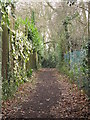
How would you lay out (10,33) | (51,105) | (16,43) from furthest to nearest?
(16,43) < (10,33) < (51,105)

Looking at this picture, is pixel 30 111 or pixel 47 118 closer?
pixel 47 118

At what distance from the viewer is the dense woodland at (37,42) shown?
6723 mm

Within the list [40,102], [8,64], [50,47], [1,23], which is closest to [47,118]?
[40,102]

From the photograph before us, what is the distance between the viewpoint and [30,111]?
214 inches

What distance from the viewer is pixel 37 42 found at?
17984mm

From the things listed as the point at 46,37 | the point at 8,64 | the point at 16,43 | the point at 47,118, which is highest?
the point at 46,37

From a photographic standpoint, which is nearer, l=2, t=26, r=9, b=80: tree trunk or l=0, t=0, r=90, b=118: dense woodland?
l=2, t=26, r=9, b=80: tree trunk

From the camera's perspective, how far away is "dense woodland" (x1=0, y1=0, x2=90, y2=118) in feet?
22.1

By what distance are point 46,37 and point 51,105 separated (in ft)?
85.1

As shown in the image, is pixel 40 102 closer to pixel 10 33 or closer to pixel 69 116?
pixel 69 116

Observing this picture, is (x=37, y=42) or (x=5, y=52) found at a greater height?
(x=37, y=42)

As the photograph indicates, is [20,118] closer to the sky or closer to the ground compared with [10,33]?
closer to the ground

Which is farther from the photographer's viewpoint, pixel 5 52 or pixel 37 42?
pixel 37 42

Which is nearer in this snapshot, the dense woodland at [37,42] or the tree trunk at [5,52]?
the tree trunk at [5,52]
